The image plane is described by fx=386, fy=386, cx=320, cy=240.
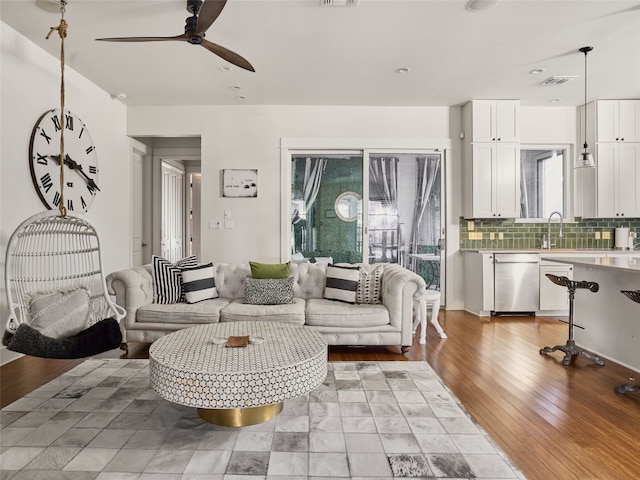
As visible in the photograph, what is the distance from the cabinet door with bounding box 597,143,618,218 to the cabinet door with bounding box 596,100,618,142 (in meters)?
0.11

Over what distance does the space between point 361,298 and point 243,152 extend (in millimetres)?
2765

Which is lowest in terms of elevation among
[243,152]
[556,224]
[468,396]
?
[468,396]

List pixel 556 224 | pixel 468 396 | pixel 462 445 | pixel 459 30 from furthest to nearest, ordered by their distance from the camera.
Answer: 1. pixel 556 224
2. pixel 459 30
3. pixel 468 396
4. pixel 462 445

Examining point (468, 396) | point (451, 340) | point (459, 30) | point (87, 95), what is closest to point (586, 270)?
point (451, 340)

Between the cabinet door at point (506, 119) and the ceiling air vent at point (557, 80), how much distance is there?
57 centimetres

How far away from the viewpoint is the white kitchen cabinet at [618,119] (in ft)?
16.8

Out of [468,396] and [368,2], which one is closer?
[468,396]

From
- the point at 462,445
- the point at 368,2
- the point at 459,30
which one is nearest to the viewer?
the point at 462,445

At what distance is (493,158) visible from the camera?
5141 millimetres

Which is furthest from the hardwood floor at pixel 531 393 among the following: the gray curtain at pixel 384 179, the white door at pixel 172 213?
the white door at pixel 172 213

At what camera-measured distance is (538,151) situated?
5582mm

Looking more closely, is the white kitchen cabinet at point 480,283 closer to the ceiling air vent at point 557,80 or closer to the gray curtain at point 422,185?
the gray curtain at point 422,185

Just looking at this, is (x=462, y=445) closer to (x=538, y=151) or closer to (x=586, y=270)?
(x=586, y=270)

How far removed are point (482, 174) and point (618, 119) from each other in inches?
76.7
